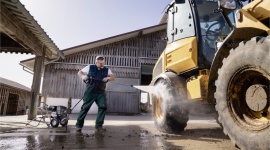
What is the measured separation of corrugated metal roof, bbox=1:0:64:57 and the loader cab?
13.5 ft

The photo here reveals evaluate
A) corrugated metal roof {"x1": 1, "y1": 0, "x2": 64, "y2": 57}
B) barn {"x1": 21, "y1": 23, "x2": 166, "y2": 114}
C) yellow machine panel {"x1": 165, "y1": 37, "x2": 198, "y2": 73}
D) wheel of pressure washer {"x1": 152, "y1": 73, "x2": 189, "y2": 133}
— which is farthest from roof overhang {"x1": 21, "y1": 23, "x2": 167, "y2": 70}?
wheel of pressure washer {"x1": 152, "y1": 73, "x2": 189, "y2": 133}

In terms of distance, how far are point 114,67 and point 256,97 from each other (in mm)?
13939

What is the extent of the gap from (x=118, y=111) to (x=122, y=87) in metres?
1.85

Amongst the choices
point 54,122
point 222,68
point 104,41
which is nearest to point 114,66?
point 104,41

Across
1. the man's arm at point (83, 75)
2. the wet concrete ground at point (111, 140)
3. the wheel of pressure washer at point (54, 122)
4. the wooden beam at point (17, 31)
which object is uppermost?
the wooden beam at point (17, 31)

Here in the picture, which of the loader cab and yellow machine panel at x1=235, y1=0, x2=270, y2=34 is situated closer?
yellow machine panel at x1=235, y1=0, x2=270, y2=34

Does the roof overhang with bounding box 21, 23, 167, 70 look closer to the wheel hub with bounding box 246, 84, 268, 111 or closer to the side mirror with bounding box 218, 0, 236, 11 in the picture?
the side mirror with bounding box 218, 0, 236, 11

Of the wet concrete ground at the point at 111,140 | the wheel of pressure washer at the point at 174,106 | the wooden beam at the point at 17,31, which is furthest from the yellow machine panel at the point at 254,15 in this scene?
the wooden beam at the point at 17,31

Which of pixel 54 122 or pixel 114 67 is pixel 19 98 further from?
pixel 54 122

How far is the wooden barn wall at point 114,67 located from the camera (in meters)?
15.1

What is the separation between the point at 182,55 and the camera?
411cm

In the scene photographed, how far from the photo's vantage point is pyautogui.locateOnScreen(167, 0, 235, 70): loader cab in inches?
152

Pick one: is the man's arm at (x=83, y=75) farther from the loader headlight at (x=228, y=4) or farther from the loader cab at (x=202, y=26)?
the loader headlight at (x=228, y=4)

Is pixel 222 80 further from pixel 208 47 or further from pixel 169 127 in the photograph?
pixel 169 127
